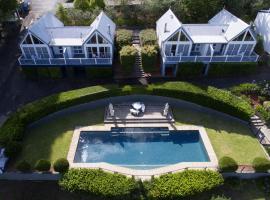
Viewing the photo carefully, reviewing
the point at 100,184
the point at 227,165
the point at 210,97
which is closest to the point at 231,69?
the point at 210,97

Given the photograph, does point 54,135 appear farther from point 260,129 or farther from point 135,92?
point 260,129

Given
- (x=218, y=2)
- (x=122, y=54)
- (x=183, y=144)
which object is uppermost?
(x=218, y=2)

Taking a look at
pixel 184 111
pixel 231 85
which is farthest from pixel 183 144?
pixel 231 85

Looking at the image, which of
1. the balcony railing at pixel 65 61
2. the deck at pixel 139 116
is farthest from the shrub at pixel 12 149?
the balcony railing at pixel 65 61

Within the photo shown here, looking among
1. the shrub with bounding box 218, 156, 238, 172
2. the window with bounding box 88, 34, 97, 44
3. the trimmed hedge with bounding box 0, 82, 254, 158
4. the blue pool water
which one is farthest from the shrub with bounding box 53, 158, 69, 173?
the window with bounding box 88, 34, 97, 44

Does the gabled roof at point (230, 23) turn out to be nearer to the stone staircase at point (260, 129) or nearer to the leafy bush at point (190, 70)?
the leafy bush at point (190, 70)

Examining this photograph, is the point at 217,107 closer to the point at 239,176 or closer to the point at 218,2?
the point at 239,176
